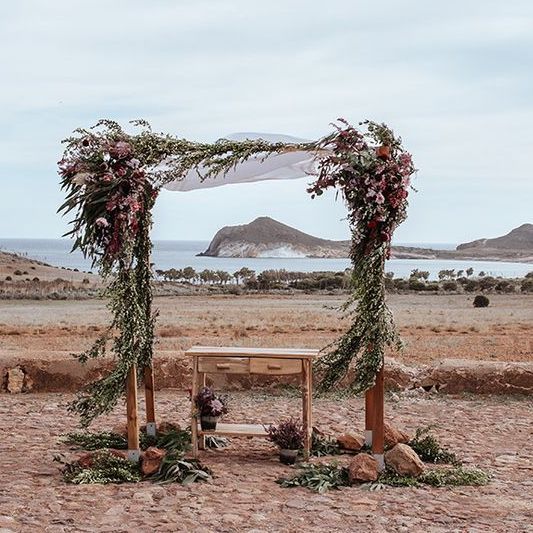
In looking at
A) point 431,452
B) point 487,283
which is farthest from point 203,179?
point 487,283

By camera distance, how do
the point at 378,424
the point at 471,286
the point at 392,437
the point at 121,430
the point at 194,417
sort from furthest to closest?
the point at 471,286
the point at 121,430
the point at 392,437
the point at 194,417
the point at 378,424

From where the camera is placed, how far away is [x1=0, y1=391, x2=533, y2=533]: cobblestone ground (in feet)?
21.0

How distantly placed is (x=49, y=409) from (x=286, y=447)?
4201 millimetres

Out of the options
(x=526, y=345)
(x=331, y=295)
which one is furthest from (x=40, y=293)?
(x=526, y=345)

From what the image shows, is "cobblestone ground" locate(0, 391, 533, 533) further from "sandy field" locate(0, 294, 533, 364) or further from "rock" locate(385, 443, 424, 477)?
"sandy field" locate(0, 294, 533, 364)

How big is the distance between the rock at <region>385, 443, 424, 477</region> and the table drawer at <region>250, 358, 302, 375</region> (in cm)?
112

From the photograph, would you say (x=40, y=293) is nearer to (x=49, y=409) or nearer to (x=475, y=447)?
(x=49, y=409)

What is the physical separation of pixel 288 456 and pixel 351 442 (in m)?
0.84

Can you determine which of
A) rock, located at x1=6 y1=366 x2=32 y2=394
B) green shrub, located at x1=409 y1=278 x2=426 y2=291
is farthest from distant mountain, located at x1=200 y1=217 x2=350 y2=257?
rock, located at x1=6 y1=366 x2=32 y2=394

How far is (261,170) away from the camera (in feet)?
29.0

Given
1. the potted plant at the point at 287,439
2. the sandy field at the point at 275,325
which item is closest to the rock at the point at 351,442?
the potted plant at the point at 287,439

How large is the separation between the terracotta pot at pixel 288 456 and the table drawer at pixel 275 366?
742 mm

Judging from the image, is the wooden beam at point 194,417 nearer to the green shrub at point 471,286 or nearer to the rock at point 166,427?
the rock at point 166,427

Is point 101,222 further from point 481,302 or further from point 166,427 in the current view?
point 481,302
